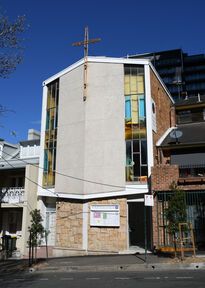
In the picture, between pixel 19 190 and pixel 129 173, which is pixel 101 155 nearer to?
pixel 129 173

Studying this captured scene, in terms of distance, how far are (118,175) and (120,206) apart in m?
1.84

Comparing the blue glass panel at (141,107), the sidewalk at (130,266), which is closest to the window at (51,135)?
the blue glass panel at (141,107)

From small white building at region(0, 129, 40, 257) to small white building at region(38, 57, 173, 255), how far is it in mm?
836

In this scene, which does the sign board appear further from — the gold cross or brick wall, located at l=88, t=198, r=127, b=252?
the gold cross

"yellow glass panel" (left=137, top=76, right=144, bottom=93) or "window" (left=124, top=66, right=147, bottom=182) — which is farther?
"yellow glass panel" (left=137, top=76, right=144, bottom=93)

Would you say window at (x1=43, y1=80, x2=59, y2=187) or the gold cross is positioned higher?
the gold cross

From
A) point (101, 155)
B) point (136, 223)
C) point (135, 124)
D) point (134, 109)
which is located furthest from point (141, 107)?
point (136, 223)

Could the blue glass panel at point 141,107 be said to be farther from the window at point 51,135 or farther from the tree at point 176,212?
the tree at point 176,212

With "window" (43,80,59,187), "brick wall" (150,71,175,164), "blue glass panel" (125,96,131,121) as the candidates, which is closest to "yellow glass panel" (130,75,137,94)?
"blue glass panel" (125,96,131,121)

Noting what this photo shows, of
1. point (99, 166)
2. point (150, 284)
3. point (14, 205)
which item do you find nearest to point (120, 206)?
point (99, 166)

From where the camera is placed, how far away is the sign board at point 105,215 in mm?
21344

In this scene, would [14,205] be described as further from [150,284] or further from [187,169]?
[150,284]

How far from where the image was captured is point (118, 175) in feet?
72.1

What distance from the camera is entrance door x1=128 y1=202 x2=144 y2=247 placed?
23.6 m
